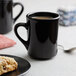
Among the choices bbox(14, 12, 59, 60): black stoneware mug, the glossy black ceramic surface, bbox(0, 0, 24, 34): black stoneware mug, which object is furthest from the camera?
bbox(0, 0, 24, 34): black stoneware mug

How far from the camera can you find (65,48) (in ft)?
3.45

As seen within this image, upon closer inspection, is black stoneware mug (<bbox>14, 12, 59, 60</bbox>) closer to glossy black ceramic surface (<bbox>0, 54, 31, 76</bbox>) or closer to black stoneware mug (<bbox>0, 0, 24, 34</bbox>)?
glossy black ceramic surface (<bbox>0, 54, 31, 76</bbox>)

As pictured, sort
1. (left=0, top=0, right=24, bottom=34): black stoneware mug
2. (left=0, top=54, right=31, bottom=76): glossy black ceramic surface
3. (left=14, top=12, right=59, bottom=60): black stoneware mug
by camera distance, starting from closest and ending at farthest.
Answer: (left=0, top=54, right=31, bottom=76): glossy black ceramic surface
(left=14, top=12, right=59, bottom=60): black stoneware mug
(left=0, top=0, right=24, bottom=34): black stoneware mug

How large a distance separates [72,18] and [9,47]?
1.45 feet

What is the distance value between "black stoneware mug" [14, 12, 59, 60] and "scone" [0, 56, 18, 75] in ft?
0.39

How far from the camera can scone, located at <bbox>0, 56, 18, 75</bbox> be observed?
0.78 metres

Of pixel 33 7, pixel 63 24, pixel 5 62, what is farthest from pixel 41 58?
pixel 33 7

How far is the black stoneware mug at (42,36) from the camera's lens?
0.88 m

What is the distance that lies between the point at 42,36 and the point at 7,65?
0.54 feet

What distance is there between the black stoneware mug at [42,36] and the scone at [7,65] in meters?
0.12

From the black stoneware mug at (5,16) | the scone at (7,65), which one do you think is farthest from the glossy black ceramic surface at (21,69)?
the black stoneware mug at (5,16)

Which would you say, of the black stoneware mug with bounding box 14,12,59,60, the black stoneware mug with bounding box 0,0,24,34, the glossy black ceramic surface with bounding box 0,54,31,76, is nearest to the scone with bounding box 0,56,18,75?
the glossy black ceramic surface with bounding box 0,54,31,76

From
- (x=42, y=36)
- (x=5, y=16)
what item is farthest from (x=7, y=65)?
(x=5, y=16)

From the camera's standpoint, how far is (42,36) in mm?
894
